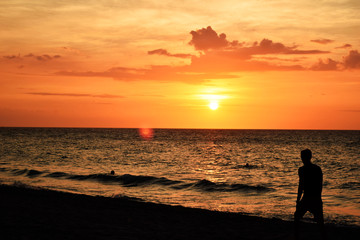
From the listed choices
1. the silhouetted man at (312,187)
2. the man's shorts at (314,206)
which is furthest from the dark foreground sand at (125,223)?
the silhouetted man at (312,187)

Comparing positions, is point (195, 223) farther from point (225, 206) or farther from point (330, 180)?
point (330, 180)

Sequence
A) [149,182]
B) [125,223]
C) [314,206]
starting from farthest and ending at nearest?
[149,182]
[125,223]
[314,206]

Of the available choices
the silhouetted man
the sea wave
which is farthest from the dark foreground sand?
the sea wave

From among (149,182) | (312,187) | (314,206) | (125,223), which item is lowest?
(149,182)

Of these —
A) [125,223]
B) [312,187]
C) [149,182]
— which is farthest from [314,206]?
[149,182]

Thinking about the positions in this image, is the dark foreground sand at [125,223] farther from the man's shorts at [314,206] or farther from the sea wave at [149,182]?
the sea wave at [149,182]

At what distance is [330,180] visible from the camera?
3192 cm

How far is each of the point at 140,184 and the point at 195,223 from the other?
51.2ft

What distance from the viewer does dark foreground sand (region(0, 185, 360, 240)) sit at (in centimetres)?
1143

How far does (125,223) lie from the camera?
13.3 meters

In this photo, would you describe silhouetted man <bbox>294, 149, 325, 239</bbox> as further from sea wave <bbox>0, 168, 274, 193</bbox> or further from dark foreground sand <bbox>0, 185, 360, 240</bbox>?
sea wave <bbox>0, 168, 274, 193</bbox>

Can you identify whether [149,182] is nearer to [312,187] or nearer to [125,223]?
[125,223]

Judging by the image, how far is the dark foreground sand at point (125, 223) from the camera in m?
11.4

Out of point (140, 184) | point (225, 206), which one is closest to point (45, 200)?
point (225, 206)
